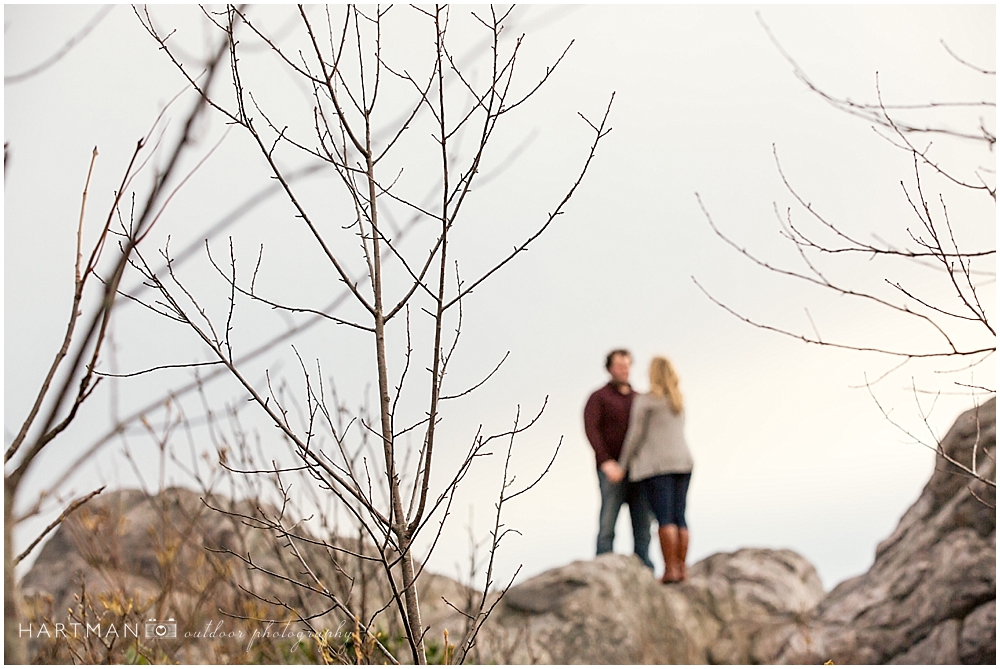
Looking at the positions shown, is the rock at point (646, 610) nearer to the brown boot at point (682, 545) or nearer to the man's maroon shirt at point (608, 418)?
the brown boot at point (682, 545)

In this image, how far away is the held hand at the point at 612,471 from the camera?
392 cm

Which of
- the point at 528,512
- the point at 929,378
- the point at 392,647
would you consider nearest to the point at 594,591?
the point at 528,512

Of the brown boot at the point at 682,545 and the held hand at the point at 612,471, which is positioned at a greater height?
the held hand at the point at 612,471

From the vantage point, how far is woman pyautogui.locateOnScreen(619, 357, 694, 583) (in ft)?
12.9

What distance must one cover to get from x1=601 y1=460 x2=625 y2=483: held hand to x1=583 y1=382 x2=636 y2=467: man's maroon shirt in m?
0.02

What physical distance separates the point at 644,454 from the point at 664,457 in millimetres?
101

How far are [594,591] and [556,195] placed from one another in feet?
5.82

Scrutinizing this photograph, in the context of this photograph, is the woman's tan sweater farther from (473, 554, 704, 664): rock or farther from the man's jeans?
(473, 554, 704, 664): rock

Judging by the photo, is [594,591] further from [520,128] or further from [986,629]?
[520,128]

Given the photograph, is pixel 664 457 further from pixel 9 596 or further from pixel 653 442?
pixel 9 596

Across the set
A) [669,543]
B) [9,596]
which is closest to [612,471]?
[669,543]

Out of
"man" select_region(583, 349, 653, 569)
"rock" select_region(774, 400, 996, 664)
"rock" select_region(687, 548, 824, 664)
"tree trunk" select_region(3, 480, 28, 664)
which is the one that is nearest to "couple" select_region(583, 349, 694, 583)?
"man" select_region(583, 349, 653, 569)

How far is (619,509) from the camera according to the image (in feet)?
13.3

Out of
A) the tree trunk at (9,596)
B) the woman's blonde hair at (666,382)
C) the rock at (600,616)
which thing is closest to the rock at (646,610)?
the rock at (600,616)
